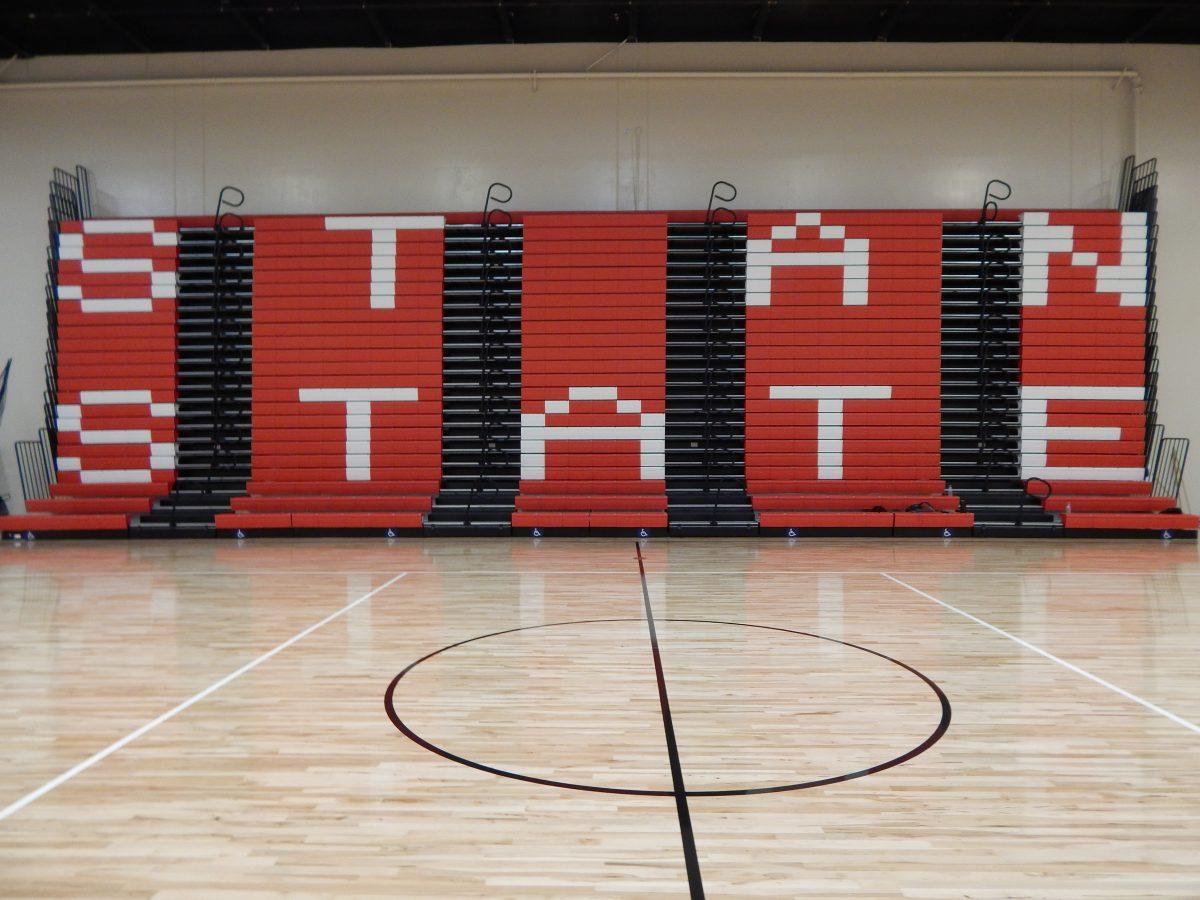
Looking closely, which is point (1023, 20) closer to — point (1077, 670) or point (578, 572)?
point (578, 572)

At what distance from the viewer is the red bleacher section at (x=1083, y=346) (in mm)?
7711

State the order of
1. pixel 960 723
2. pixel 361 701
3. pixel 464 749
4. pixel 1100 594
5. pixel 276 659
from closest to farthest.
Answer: pixel 464 749, pixel 960 723, pixel 361 701, pixel 276 659, pixel 1100 594

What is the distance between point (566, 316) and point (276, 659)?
5449 millimetres

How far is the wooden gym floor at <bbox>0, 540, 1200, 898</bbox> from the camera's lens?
157 centimetres

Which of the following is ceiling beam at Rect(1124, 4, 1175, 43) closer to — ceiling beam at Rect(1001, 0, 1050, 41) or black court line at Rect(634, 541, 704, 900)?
ceiling beam at Rect(1001, 0, 1050, 41)

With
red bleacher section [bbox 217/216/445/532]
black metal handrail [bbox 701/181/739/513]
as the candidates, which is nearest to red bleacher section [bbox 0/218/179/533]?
red bleacher section [bbox 217/216/445/532]

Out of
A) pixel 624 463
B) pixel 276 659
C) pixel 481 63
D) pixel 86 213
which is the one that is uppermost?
pixel 481 63

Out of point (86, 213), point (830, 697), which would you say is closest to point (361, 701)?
point (830, 697)

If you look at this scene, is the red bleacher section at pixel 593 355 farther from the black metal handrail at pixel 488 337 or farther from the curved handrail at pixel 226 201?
the curved handrail at pixel 226 201

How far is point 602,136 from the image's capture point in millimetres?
8242

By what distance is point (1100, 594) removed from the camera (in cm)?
454

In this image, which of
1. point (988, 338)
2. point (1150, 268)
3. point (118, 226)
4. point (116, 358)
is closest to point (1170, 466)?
point (1150, 268)

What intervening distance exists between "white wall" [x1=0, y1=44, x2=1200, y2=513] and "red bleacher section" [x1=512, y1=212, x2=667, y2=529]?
622 mm

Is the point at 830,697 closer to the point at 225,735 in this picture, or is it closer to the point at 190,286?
the point at 225,735
